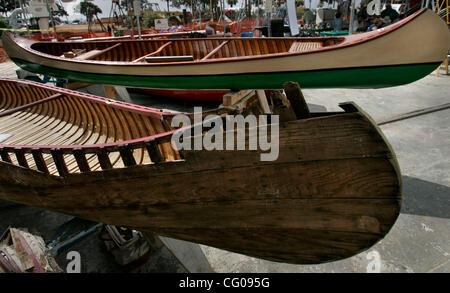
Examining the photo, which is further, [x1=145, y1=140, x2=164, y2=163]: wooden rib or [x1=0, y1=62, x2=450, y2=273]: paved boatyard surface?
[x1=0, y1=62, x2=450, y2=273]: paved boatyard surface

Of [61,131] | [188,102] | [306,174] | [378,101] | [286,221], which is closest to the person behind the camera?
[306,174]

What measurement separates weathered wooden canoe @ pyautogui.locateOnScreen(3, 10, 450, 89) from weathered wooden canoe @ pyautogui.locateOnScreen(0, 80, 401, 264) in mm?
2279

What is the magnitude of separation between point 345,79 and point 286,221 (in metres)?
3.09

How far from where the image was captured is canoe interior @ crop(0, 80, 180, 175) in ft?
9.71

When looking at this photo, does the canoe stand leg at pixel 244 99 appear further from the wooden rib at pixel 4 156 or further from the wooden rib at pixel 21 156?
the wooden rib at pixel 4 156

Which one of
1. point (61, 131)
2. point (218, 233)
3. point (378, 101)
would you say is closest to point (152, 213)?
point (218, 233)

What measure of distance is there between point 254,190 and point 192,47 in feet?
17.7

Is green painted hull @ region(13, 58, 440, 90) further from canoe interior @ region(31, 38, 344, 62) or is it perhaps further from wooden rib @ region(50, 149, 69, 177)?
wooden rib @ region(50, 149, 69, 177)

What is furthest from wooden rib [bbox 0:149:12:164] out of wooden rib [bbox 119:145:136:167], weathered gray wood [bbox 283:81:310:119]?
weathered gray wood [bbox 283:81:310:119]

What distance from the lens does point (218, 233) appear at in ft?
6.62

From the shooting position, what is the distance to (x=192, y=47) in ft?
21.0

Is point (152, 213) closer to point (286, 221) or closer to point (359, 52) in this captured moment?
point (286, 221)

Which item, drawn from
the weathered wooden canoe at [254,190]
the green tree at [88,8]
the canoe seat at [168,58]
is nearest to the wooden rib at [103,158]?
the weathered wooden canoe at [254,190]

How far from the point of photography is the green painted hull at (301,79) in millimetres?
3891
